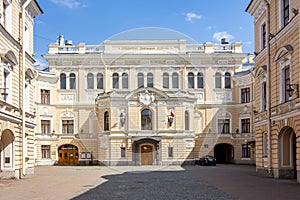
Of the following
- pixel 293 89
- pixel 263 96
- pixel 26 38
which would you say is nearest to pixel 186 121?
pixel 263 96

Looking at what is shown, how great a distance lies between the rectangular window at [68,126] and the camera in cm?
5009

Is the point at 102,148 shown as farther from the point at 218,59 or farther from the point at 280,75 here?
the point at 280,75

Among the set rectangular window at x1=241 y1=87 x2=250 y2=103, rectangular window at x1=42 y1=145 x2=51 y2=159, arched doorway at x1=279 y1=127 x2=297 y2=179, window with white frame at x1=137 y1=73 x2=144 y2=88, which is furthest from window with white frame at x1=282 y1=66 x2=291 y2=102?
rectangular window at x1=42 y1=145 x2=51 y2=159

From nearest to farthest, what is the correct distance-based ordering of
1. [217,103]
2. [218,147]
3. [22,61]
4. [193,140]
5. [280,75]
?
[280,75] < [22,61] < [193,140] < [217,103] < [218,147]

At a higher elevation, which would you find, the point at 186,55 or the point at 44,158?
the point at 186,55

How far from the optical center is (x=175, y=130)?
4566cm

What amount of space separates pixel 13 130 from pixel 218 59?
2911cm

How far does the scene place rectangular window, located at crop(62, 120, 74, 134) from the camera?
50.1 metres

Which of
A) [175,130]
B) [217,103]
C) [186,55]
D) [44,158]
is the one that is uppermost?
[186,55]

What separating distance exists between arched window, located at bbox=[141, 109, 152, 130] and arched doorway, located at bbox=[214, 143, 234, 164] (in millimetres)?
10126

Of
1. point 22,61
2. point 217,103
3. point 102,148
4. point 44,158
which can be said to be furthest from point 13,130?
point 217,103

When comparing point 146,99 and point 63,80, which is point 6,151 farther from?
point 63,80

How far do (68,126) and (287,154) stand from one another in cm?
3090

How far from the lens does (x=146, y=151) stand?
154ft
